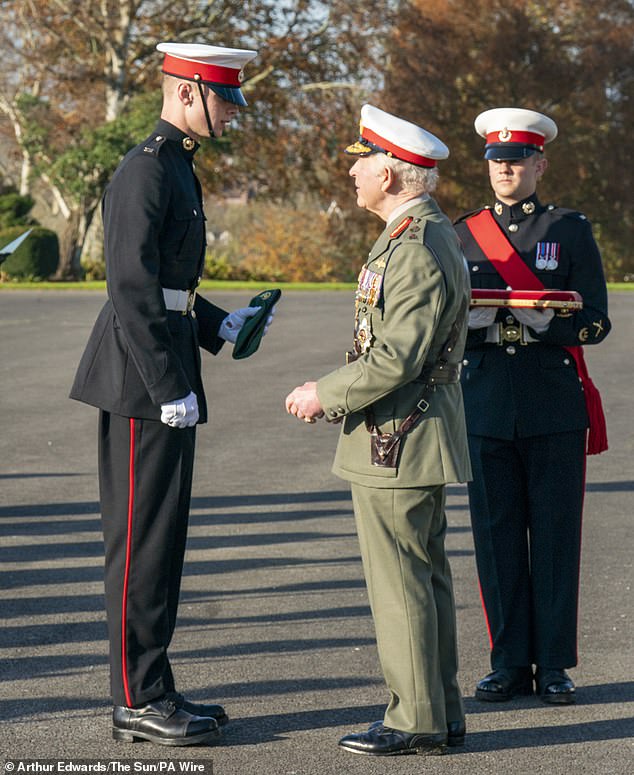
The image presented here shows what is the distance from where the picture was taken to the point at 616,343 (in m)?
19.7

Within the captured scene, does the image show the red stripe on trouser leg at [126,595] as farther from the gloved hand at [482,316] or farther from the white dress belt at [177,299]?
the gloved hand at [482,316]

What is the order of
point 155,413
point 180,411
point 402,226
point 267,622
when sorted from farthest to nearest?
point 267,622, point 155,413, point 180,411, point 402,226

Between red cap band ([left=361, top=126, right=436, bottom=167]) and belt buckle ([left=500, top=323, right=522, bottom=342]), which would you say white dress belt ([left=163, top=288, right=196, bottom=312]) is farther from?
belt buckle ([left=500, top=323, right=522, bottom=342])

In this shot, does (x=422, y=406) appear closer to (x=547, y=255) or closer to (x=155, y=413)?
(x=155, y=413)

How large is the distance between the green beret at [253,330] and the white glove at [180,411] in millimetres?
360

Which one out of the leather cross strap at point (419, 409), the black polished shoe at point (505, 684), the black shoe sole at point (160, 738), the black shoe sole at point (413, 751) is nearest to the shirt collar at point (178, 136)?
the leather cross strap at point (419, 409)

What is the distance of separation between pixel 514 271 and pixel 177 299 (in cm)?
129

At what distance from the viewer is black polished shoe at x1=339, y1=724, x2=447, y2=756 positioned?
4332 millimetres

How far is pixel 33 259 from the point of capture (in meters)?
38.3

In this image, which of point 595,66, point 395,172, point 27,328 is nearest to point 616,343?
point 27,328

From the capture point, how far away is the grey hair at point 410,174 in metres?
4.22

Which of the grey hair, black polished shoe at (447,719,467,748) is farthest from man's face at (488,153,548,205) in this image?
black polished shoe at (447,719,467,748)

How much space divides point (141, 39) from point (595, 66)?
50.6ft

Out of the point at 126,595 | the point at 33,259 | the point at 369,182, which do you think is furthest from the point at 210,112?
the point at 33,259
